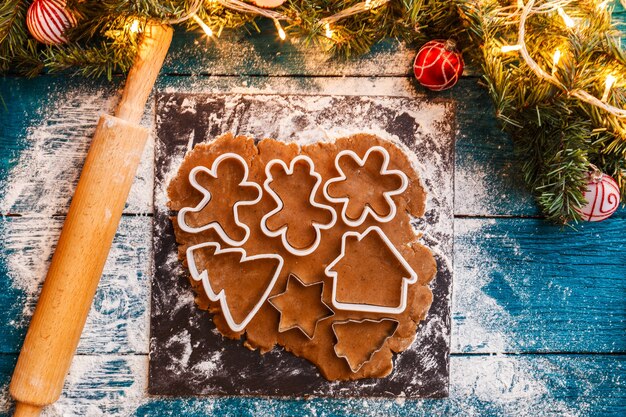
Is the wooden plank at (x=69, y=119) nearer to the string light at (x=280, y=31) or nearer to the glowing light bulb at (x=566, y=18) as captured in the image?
the string light at (x=280, y=31)

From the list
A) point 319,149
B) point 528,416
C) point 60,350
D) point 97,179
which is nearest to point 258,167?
point 319,149

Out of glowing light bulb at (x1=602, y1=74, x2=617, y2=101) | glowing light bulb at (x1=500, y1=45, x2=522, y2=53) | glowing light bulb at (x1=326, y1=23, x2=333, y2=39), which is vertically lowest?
glowing light bulb at (x1=602, y1=74, x2=617, y2=101)

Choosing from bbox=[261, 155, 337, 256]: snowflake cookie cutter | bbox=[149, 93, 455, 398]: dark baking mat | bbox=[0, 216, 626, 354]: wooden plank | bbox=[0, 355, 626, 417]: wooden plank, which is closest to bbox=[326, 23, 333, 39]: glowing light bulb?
bbox=[149, 93, 455, 398]: dark baking mat

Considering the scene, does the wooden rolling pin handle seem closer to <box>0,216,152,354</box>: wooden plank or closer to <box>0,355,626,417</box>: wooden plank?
<box>0,216,152,354</box>: wooden plank

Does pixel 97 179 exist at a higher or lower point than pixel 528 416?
higher

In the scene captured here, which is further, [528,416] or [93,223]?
[528,416]

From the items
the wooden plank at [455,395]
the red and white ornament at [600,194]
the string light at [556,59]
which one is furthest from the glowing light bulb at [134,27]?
the red and white ornament at [600,194]

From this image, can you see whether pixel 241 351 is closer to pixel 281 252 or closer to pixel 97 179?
pixel 281 252

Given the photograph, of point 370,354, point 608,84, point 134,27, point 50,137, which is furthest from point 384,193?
point 50,137

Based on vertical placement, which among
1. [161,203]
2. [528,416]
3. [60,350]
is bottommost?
[528,416]
